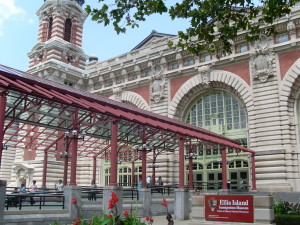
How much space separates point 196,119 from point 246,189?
9.53 m

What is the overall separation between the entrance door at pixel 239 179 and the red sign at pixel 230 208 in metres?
21.6

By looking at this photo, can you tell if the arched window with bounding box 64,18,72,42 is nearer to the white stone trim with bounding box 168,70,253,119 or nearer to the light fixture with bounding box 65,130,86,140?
the white stone trim with bounding box 168,70,253,119

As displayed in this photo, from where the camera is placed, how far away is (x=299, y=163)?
30.4m

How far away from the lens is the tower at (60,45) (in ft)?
154

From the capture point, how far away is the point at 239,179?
3484cm

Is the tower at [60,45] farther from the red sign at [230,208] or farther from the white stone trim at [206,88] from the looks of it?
the red sign at [230,208]

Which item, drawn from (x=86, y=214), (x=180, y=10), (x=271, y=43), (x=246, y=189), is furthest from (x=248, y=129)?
(x=180, y=10)

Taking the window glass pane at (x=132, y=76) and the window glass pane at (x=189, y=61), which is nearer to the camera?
the window glass pane at (x=189, y=61)

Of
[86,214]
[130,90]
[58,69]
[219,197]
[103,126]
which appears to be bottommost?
[86,214]

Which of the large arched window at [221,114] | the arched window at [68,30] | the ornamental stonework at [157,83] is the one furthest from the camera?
the arched window at [68,30]

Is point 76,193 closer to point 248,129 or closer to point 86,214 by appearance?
point 86,214

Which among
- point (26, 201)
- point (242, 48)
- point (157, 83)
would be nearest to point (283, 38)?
point (242, 48)

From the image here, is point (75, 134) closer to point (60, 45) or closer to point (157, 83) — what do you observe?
point (157, 83)

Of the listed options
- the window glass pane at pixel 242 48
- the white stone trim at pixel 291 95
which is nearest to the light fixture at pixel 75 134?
the white stone trim at pixel 291 95
